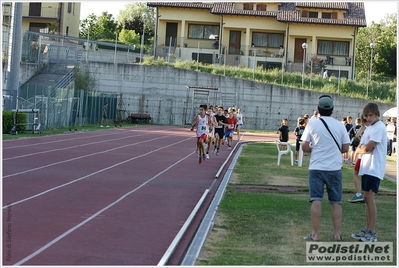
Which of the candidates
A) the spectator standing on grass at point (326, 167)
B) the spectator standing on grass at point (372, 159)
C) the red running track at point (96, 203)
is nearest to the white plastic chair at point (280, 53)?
the red running track at point (96, 203)

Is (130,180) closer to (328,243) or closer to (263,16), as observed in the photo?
(328,243)

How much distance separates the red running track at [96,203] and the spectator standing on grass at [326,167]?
180 cm

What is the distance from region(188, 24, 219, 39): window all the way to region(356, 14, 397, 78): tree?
47.7 feet

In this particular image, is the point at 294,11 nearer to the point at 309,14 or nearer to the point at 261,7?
the point at 309,14

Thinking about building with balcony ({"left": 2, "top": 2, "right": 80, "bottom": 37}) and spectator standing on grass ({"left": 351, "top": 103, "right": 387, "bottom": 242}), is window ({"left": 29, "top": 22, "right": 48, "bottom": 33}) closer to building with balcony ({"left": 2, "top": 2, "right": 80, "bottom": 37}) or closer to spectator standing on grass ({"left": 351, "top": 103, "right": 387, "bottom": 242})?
building with balcony ({"left": 2, "top": 2, "right": 80, "bottom": 37})

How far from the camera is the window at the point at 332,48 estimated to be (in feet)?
211

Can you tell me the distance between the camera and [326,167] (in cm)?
968

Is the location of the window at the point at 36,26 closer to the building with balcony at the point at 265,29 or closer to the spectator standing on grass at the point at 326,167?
the building with balcony at the point at 265,29

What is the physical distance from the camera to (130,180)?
54.4 feet

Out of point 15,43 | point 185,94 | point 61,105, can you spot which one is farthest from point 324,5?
point 15,43

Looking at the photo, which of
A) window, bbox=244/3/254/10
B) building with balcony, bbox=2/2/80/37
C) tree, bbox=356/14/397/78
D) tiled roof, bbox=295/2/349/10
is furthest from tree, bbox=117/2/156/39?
tiled roof, bbox=295/2/349/10

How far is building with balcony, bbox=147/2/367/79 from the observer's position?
6347 cm

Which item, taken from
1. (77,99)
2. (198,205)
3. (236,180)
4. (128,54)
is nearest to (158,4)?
(128,54)

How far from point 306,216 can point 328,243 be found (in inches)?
96.1
